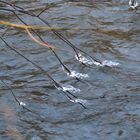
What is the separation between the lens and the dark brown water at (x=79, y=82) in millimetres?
4348

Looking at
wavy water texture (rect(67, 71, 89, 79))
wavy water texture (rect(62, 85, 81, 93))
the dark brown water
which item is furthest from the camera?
wavy water texture (rect(67, 71, 89, 79))

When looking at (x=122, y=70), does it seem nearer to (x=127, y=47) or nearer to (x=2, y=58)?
(x=127, y=47)

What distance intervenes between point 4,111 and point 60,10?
2.81 meters

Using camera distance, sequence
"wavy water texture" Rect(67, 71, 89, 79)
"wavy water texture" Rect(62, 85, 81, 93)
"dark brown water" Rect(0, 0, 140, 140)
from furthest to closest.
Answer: "wavy water texture" Rect(67, 71, 89, 79), "wavy water texture" Rect(62, 85, 81, 93), "dark brown water" Rect(0, 0, 140, 140)

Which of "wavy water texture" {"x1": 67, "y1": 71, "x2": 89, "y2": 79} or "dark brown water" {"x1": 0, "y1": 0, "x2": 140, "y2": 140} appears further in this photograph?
"wavy water texture" {"x1": 67, "y1": 71, "x2": 89, "y2": 79}

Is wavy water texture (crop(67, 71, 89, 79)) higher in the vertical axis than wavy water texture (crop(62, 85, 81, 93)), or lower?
lower

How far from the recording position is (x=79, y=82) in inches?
204

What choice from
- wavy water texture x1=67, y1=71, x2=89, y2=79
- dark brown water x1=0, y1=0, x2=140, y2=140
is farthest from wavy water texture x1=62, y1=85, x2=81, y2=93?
wavy water texture x1=67, y1=71, x2=89, y2=79

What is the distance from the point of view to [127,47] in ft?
19.9

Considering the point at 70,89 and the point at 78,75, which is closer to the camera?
the point at 70,89

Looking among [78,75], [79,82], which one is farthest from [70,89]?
[78,75]

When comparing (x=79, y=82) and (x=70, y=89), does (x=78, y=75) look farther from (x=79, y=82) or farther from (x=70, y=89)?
(x=70, y=89)

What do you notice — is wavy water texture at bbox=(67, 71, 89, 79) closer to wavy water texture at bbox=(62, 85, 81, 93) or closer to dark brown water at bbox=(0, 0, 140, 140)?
dark brown water at bbox=(0, 0, 140, 140)

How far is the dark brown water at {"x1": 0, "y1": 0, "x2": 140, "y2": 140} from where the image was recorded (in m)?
4.35
